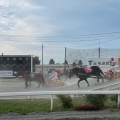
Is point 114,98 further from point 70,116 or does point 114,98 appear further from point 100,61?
point 100,61

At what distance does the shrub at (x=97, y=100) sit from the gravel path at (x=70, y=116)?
100cm

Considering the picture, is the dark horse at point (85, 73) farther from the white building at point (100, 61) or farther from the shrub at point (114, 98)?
the shrub at point (114, 98)

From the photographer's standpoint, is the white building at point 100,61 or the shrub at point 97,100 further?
the white building at point 100,61

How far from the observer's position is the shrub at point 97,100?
14375mm

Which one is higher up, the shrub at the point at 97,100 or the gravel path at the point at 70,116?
the shrub at the point at 97,100

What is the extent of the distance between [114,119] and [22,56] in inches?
1612

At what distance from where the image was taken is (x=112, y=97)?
15.2 meters

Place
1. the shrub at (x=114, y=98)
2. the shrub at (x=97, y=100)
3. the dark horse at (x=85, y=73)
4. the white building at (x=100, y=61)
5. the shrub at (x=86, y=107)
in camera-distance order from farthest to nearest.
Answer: the white building at (x=100, y=61), the dark horse at (x=85, y=73), the shrub at (x=114, y=98), the shrub at (x=97, y=100), the shrub at (x=86, y=107)

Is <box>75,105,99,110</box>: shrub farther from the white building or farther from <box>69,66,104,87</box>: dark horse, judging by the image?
the white building

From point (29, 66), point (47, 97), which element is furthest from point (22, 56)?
point (47, 97)

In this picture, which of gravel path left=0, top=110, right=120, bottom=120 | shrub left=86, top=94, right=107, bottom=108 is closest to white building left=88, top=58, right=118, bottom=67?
shrub left=86, top=94, right=107, bottom=108

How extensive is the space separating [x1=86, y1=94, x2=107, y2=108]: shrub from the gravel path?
1.00 m

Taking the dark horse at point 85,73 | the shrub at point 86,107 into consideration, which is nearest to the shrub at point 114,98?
the shrub at point 86,107

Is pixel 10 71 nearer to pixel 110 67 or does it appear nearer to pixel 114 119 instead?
pixel 110 67
